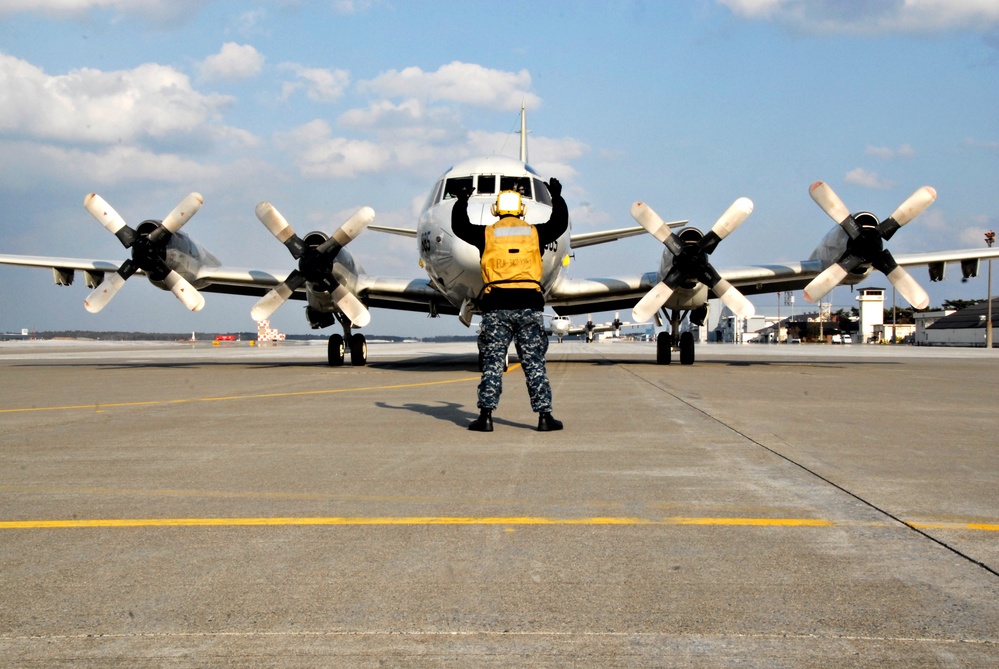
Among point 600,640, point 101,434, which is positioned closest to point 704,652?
point 600,640

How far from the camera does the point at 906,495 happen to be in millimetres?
4656

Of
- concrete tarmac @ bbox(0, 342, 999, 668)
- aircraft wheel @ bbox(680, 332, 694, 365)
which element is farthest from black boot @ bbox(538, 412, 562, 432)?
aircraft wheel @ bbox(680, 332, 694, 365)

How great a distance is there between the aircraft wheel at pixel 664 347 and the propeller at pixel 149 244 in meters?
11.6

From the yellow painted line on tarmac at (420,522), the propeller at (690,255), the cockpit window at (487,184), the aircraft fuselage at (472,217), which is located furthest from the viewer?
the propeller at (690,255)

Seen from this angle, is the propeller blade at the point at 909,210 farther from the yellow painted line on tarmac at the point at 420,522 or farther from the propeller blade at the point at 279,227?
the yellow painted line on tarmac at the point at 420,522

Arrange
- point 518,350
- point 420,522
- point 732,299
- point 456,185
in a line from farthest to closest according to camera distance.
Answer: point 732,299
point 456,185
point 518,350
point 420,522

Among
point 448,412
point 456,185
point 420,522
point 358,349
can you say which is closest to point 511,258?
point 448,412

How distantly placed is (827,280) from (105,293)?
17.4 metres

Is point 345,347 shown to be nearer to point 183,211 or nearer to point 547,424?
point 183,211

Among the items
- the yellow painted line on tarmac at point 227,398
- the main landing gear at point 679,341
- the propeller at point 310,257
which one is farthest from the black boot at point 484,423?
the main landing gear at point 679,341

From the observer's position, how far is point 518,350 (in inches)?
311

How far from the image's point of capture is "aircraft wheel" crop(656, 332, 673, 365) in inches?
853

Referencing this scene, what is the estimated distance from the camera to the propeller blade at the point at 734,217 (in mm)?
18953

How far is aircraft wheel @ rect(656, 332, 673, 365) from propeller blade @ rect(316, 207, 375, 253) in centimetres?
810
